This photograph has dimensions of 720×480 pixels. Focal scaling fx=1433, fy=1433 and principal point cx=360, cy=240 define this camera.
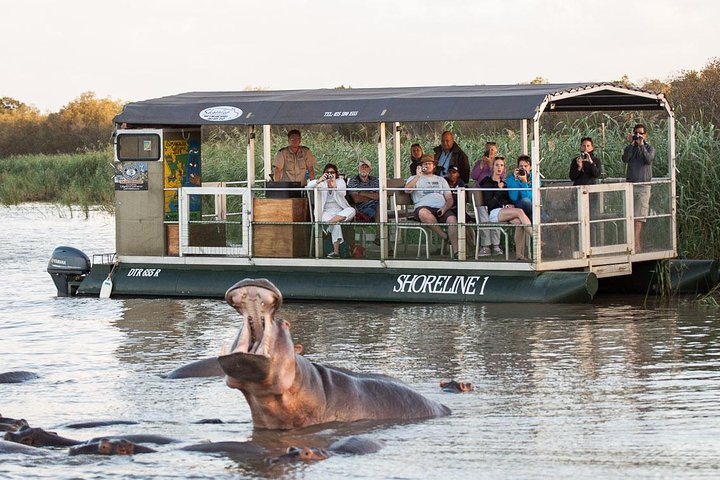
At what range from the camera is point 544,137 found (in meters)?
21.4

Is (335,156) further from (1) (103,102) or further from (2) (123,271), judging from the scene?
(1) (103,102)

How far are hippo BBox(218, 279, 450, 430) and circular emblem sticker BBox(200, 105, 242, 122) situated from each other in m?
8.47

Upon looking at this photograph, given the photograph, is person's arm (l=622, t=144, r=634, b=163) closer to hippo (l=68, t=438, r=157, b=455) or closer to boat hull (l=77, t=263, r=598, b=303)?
boat hull (l=77, t=263, r=598, b=303)

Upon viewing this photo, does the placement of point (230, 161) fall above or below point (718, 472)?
above

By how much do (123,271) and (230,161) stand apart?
7.52 metres

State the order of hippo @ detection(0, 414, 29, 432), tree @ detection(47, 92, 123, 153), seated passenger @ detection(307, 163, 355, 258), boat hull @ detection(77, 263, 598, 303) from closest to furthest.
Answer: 1. hippo @ detection(0, 414, 29, 432)
2. boat hull @ detection(77, 263, 598, 303)
3. seated passenger @ detection(307, 163, 355, 258)
4. tree @ detection(47, 92, 123, 153)

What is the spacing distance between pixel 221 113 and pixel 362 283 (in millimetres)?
2865

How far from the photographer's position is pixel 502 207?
1680cm

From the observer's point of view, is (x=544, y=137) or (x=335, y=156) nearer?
(x=544, y=137)

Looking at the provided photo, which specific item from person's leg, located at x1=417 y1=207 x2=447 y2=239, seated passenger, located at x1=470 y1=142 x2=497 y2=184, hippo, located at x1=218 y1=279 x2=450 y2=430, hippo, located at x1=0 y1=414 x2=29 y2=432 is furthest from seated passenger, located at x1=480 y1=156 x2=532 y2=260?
hippo, located at x1=0 y1=414 x2=29 y2=432

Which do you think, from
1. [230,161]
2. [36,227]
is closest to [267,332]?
[230,161]

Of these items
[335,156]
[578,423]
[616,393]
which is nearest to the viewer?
[578,423]

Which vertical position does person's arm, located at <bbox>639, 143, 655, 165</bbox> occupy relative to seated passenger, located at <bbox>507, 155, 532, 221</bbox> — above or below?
above

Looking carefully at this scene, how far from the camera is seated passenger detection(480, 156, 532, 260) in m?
16.5
